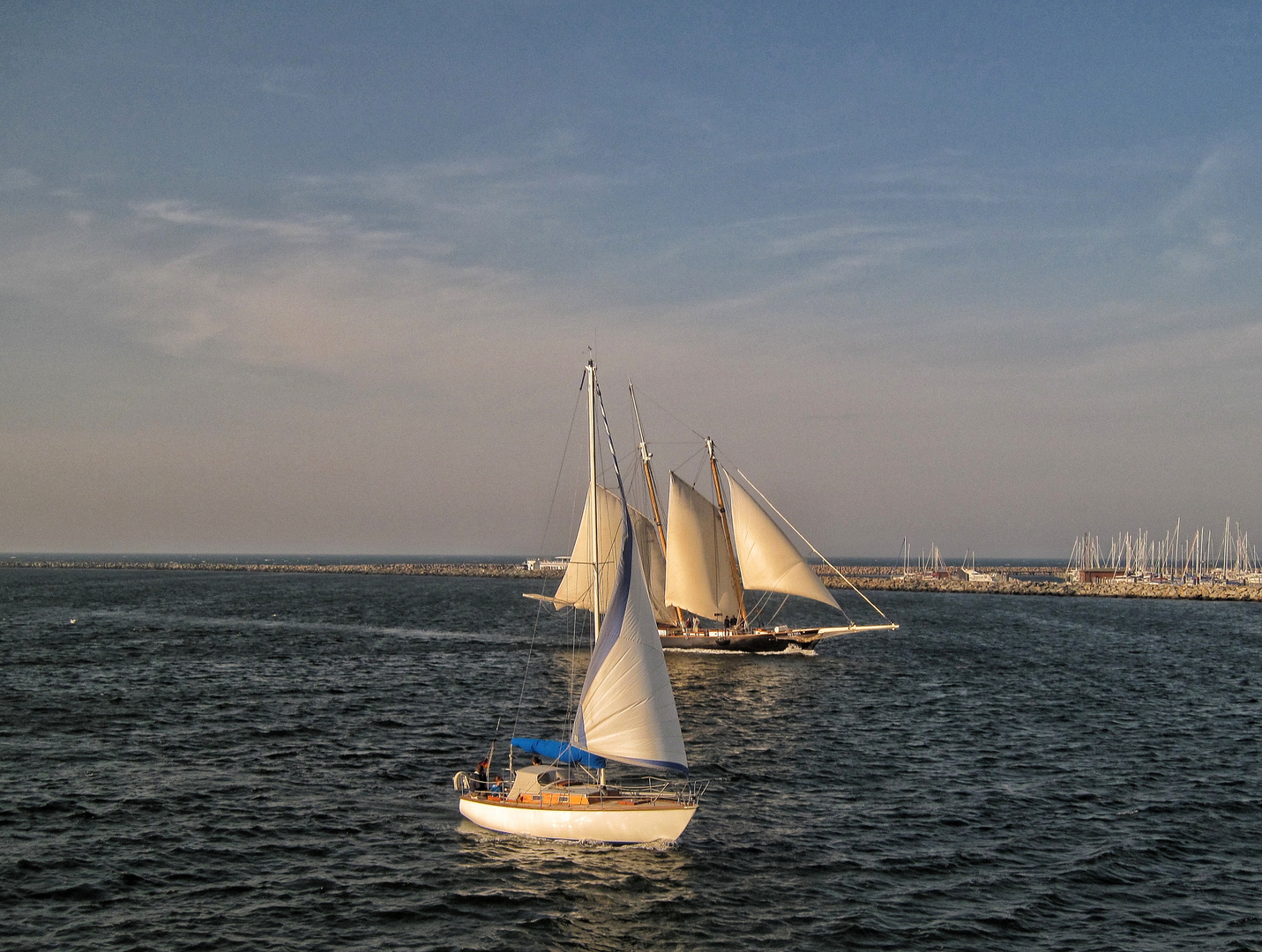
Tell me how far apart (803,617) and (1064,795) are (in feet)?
330

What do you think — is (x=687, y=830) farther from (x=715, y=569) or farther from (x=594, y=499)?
(x=715, y=569)

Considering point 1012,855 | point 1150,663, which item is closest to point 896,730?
point 1012,855

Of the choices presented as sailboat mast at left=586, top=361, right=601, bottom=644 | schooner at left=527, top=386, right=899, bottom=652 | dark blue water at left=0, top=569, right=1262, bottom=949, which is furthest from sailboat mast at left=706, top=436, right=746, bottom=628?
sailboat mast at left=586, top=361, right=601, bottom=644

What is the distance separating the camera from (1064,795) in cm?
3481

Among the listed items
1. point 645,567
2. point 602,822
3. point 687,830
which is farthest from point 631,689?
point 645,567

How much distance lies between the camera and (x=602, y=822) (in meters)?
27.3

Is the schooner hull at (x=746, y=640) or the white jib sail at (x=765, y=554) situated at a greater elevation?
the white jib sail at (x=765, y=554)

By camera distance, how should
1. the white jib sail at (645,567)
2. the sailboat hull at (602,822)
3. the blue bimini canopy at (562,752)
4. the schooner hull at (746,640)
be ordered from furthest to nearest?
the schooner hull at (746,640)
the white jib sail at (645,567)
the blue bimini canopy at (562,752)
the sailboat hull at (602,822)

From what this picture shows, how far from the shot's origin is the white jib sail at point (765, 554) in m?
79.1

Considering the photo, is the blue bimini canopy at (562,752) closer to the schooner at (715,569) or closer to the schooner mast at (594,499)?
the schooner mast at (594,499)

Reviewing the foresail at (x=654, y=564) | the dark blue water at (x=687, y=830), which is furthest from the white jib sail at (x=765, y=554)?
the dark blue water at (x=687, y=830)

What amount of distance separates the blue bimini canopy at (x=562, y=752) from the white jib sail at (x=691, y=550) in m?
47.1

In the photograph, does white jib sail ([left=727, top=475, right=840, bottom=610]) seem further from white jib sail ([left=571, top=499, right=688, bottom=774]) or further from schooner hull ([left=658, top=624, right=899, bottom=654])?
white jib sail ([left=571, top=499, right=688, bottom=774])

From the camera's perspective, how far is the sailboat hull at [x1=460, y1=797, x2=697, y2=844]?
2717cm
